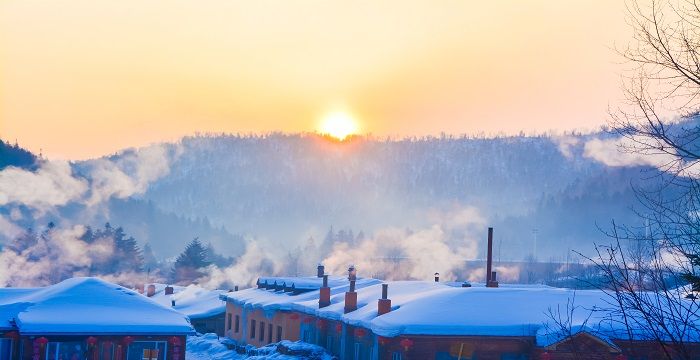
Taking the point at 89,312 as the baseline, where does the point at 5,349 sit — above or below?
below

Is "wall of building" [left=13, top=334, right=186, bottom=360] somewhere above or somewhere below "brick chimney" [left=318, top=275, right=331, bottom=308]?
below

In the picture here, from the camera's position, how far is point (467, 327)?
101ft

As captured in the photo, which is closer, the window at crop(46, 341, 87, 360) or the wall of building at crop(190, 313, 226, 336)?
the window at crop(46, 341, 87, 360)

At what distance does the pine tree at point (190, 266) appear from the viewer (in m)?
102

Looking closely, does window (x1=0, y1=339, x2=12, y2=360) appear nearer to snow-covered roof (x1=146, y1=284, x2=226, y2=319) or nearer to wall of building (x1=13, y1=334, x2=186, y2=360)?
wall of building (x1=13, y1=334, x2=186, y2=360)

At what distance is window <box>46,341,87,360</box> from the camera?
3372 cm

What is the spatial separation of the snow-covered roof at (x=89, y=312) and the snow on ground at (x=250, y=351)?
183 inches


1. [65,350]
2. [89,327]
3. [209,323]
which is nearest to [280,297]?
[209,323]

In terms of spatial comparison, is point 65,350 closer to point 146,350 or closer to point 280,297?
point 146,350

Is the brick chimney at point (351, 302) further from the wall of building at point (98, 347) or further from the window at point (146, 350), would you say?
the window at point (146, 350)

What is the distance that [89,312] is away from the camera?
36.0 metres

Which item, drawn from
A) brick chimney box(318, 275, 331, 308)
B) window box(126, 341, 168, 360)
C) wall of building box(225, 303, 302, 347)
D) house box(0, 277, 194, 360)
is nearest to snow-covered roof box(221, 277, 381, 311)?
wall of building box(225, 303, 302, 347)

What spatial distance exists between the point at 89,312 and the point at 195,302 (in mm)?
32071

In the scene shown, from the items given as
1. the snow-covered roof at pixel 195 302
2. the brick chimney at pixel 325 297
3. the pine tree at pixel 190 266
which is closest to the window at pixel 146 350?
the brick chimney at pixel 325 297
